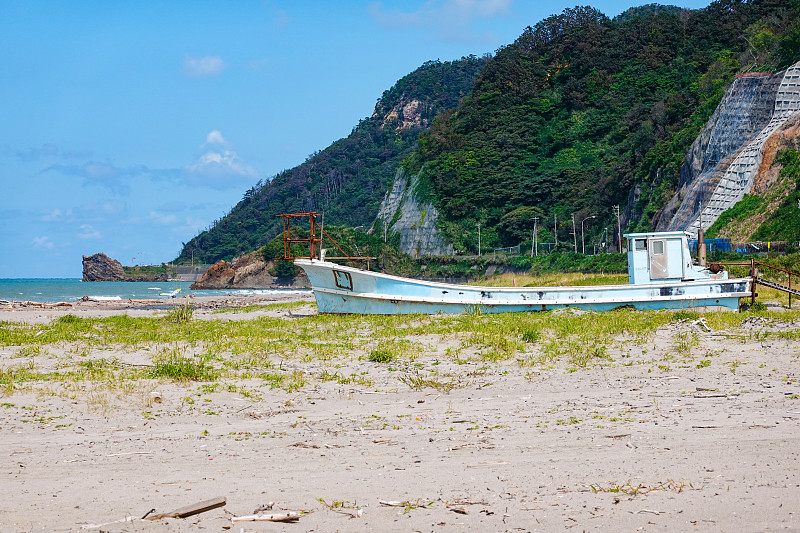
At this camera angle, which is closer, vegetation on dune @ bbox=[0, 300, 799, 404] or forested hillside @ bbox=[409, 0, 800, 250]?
vegetation on dune @ bbox=[0, 300, 799, 404]

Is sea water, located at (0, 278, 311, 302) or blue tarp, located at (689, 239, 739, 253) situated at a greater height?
blue tarp, located at (689, 239, 739, 253)

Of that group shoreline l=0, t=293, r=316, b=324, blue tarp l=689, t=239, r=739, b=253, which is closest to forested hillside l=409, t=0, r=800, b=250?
blue tarp l=689, t=239, r=739, b=253

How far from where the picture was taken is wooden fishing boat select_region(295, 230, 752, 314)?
21719 mm

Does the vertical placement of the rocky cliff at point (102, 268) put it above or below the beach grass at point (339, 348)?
above

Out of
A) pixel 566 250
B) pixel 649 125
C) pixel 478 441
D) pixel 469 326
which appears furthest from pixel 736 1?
pixel 478 441

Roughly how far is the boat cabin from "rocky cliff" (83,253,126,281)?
14978 cm

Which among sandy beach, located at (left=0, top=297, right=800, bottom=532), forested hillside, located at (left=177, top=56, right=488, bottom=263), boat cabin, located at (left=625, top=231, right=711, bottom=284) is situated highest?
forested hillside, located at (left=177, top=56, right=488, bottom=263)

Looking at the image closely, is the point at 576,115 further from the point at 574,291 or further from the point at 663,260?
the point at 574,291

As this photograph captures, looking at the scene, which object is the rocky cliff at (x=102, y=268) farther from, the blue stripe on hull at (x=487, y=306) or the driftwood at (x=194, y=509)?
the driftwood at (x=194, y=509)

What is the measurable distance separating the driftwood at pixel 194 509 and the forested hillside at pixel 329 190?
147765mm

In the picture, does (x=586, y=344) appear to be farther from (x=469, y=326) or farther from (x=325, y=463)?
(x=325, y=463)

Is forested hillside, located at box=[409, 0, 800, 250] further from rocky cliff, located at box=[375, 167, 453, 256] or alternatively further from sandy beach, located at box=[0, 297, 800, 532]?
sandy beach, located at box=[0, 297, 800, 532]

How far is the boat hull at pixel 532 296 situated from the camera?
71.1ft

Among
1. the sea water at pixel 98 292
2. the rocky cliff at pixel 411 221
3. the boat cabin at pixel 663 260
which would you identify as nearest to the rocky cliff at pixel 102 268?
the sea water at pixel 98 292
